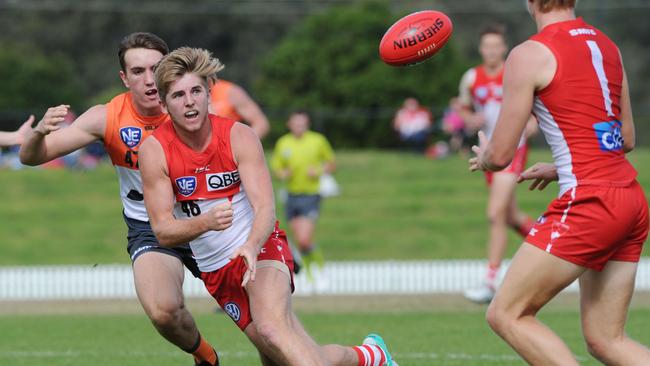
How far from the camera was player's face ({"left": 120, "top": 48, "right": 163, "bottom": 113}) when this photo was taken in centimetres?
677

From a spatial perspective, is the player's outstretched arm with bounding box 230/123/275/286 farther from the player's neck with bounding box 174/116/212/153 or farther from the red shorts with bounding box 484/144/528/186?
the red shorts with bounding box 484/144/528/186

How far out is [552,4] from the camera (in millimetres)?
5234

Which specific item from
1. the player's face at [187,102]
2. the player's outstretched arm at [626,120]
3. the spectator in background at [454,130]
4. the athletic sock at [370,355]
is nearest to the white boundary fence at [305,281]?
the athletic sock at [370,355]

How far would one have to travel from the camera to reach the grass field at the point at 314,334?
26.2ft

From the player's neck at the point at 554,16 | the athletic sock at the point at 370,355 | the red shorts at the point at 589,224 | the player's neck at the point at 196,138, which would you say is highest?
the player's neck at the point at 554,16

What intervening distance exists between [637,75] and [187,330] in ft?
139

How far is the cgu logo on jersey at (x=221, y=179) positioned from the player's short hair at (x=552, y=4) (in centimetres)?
177

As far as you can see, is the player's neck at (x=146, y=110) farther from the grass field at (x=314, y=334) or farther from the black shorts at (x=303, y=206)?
the black shorts at (x=303, y=206)

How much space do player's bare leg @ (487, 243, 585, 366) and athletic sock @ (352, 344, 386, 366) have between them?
1.27 m

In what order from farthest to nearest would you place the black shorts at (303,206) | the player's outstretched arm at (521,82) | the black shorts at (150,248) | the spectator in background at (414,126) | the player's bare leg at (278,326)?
the spectator in background at (414,126), the black shorts at (303,206), the black shorts at (150,248), the player's bare leg at (278,326), the player's outstretched arm at (521,82)

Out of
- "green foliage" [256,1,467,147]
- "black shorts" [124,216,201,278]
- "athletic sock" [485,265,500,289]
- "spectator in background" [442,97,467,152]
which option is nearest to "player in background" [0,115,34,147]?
"black shorts" [124,216,201,278]

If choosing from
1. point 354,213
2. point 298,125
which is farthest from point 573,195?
point 354,213

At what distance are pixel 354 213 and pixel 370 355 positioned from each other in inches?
612

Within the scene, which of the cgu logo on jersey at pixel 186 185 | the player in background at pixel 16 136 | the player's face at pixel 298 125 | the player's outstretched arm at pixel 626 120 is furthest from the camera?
the player's face at pixel 298 125
